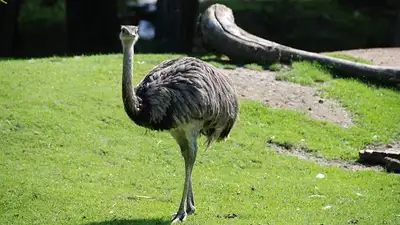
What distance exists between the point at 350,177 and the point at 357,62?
14.7ft

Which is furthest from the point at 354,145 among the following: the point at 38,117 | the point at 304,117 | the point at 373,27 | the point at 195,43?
the point at 373,27

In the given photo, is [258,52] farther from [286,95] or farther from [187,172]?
[187,172]

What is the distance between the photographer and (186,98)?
344 inches

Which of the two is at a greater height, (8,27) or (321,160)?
(321,160)

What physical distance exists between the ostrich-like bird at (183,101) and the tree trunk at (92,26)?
449 inches

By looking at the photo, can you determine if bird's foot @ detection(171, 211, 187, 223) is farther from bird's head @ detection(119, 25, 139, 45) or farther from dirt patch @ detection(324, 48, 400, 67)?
dirt patch @ detection(324, 48, 400, 67)

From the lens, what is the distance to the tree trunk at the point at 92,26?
2119 cm

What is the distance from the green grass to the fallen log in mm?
321

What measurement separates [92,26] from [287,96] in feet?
31.8

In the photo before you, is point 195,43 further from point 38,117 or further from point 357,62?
point 38,117

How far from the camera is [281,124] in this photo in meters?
12.6

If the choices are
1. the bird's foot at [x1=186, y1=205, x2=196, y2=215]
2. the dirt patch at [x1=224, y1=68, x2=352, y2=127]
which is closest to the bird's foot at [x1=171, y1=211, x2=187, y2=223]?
the bird's foot at [x1=186, y1=205, x2=196, y2=215]

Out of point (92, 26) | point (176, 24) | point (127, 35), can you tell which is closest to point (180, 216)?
point (127, 35)

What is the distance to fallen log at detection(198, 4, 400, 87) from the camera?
14.5 m
